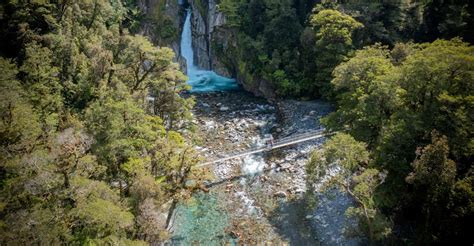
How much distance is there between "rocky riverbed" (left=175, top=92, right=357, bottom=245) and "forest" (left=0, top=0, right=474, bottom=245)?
1.70m

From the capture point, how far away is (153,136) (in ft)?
78.7

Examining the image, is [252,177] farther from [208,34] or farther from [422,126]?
[208,34]

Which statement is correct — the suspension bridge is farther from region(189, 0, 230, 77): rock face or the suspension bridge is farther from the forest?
region(189, 0, 230, 77): rock face

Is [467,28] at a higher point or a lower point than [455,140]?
higher

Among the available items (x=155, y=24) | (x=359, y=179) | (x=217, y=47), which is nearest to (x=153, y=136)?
(x=359, y=179)

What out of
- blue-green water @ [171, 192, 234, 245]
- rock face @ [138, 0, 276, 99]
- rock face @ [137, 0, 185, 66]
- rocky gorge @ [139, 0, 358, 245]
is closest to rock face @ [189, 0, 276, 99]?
rock face @ [138, 0, 276, 99]

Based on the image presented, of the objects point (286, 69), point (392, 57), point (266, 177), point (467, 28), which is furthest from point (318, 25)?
point (266, 177)

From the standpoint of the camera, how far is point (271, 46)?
147ft

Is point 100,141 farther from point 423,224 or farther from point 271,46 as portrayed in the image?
point 271,46

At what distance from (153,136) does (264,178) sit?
10561 millimetres

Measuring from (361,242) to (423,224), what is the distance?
4.33 m

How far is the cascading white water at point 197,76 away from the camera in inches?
1939

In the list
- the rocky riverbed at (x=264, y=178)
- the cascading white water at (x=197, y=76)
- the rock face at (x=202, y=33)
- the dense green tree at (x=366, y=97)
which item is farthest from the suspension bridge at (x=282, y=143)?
the cascading white water at (x=197, y=76)

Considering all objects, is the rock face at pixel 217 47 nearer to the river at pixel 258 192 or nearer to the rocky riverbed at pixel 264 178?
the rocky riverbed at pixel 264 178
